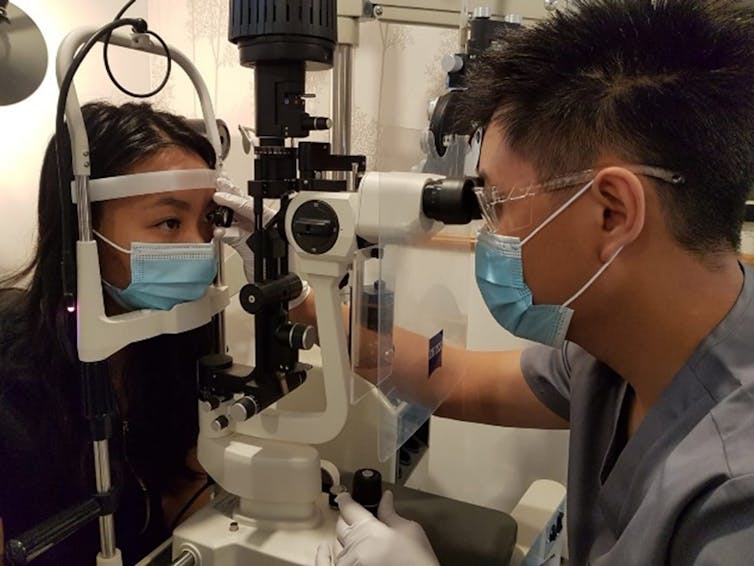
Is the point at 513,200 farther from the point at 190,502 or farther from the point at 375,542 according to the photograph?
the point at 190,502

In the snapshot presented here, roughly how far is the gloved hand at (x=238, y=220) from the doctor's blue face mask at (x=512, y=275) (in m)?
0.28

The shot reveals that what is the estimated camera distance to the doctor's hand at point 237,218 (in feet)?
3.46

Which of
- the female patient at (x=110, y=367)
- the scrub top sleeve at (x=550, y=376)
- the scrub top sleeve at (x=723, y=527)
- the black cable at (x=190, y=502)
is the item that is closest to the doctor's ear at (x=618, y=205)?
the scrub top sleeve at (x=723, y=527)

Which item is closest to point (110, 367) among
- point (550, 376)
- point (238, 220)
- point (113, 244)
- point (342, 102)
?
point (113, 244)

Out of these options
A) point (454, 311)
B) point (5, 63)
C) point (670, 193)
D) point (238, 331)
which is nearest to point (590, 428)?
point (454, 311)

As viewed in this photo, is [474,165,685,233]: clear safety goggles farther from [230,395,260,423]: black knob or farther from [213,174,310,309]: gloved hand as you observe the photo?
[230,395,260,423]: black knob

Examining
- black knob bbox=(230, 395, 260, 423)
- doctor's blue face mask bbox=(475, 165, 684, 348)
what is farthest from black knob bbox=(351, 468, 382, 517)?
doctor's blue face mask bbox=(475, 165, 684, 348)

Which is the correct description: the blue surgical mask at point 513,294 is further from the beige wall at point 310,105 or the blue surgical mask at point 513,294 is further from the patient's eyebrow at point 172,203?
the beige wall at point 310,105

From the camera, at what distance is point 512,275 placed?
906mm

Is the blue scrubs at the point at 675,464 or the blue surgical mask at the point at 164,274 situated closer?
the blue scrubs at the point at 675,464

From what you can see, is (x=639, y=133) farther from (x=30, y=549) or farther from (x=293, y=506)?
(x=30, y=549)

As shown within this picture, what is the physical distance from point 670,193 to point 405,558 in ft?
1.90

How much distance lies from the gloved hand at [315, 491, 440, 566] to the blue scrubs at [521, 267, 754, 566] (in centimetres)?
24

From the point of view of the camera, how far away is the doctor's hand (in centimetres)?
105
